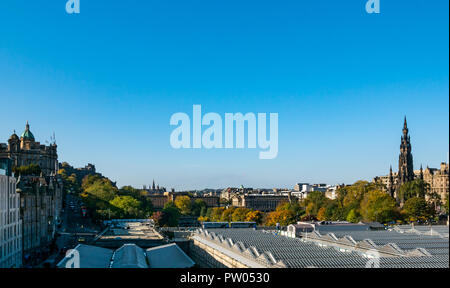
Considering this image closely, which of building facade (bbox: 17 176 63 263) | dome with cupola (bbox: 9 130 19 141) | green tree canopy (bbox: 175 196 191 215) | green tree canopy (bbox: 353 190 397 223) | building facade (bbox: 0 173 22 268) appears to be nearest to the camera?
building facade (bbox: 0 173 22 268)

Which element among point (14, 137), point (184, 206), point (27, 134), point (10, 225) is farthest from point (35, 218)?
point (184, 206)

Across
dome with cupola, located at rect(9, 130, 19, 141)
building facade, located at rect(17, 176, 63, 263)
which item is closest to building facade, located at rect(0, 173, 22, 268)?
building facade, located at rect(17, 176, 63, 263)

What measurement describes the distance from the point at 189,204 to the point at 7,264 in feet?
361

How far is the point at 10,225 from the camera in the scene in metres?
32.3

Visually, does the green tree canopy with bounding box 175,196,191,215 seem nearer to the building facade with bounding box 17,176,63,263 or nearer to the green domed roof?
the green domed roof

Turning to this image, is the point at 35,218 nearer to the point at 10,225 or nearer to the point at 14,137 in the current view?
the point at 10,225

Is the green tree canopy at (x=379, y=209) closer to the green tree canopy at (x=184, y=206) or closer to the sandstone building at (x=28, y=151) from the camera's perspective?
the sandstone building at (x=28, y=151)

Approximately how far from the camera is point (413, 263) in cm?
2236

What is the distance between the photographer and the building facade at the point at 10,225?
98.9 ft

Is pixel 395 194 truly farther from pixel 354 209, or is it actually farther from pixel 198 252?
pixel 198 252

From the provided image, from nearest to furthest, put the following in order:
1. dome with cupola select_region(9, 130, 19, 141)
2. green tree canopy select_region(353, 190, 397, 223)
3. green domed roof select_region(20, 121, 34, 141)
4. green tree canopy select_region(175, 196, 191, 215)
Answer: green tree canopy select_region(353, 190, 397, 223)
dome with cupola select_region(9, 130, 19, 141)
green domed roof select_region(20, 121, 34, 141)
green tree canopy select_region(175, 196, 191, 215)

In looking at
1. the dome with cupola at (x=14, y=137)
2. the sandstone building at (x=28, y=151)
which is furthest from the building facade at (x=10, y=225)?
the dome with cupola at (x=14, y=137)

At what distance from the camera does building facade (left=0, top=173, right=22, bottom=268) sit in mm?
30141
